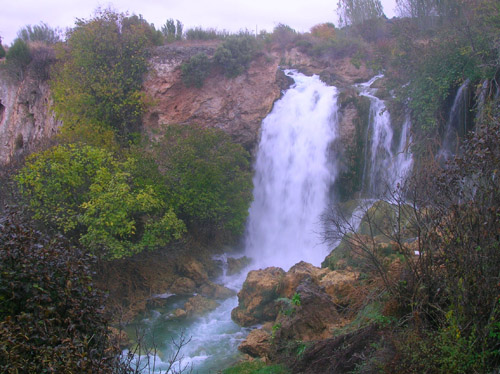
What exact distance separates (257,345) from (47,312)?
592cm

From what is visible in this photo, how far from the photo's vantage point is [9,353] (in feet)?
12.6

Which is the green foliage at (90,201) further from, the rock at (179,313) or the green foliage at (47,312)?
the green foliage at (47,312)

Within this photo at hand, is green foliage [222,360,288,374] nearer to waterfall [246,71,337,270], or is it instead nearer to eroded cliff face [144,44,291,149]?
waterfall [246,71,337,270]

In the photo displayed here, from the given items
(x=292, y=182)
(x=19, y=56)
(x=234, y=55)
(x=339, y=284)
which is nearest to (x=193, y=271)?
(x=292, y=182)

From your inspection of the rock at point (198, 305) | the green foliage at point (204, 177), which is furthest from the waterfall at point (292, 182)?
the rock at point (198, 305)

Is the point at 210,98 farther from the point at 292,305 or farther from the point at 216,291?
the point at 292,305

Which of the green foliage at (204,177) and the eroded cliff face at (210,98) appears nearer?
the green foliage at (204,177)

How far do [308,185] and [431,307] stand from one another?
12682mm

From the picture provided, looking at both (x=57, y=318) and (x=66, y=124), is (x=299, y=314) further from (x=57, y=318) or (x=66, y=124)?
(x=66, y=124)

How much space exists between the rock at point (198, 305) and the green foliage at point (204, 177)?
333 cm

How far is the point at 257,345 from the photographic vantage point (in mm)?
9625

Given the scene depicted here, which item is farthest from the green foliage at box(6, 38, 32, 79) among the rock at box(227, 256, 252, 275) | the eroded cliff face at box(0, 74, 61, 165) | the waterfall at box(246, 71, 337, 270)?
the rock at box(227, 256, 252, 275)

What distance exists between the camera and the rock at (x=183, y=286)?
14945mm

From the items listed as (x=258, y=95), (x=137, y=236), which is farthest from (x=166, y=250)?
(x=258, y=95)
